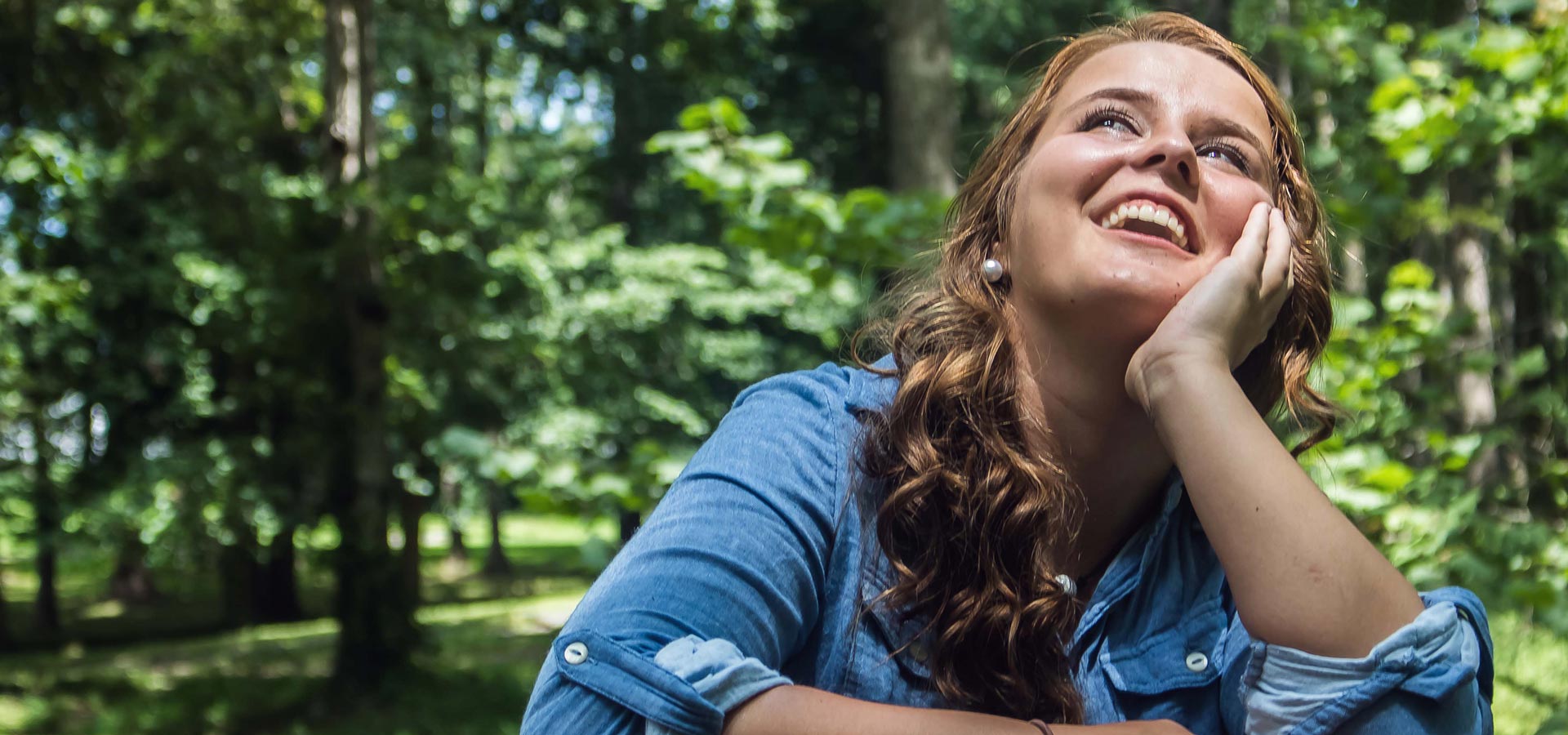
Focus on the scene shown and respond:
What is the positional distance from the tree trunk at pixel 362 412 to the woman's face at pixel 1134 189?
30.7ft

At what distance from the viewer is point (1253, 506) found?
4.29 feet

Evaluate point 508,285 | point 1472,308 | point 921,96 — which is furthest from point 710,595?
point 508,285

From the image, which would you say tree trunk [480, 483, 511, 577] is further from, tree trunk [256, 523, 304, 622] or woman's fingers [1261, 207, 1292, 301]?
woman's fingers [1261, 207, 1292, 301]

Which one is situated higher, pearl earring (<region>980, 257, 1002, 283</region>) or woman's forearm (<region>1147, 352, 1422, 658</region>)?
pearl earring (<region>980, 257, 1002, 283</region>)

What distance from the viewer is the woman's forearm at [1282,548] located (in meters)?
1.27

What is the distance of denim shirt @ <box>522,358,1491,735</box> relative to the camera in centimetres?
120

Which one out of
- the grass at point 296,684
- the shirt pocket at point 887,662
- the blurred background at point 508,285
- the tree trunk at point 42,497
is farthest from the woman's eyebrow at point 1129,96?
the tree trunk at point 42,497

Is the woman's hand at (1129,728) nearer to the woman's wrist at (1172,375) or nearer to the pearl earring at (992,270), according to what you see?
the woman's wrist at (1172,375)

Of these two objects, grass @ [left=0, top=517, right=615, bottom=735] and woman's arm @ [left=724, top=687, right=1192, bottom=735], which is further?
grass @ [left=0, top=517, right=615, bottom=735]

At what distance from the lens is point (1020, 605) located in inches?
55.3

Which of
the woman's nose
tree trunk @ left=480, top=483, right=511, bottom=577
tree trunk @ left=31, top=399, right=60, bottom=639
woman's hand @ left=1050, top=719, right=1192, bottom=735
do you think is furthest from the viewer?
tree trunk @ left=480, top=483, right=511, bottom=577

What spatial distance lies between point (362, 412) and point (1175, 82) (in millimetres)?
10024

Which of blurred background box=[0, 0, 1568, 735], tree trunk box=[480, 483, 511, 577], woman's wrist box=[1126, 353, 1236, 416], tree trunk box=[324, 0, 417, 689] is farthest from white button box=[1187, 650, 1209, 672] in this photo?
tree trunk box=[480, 483, 511, 577]

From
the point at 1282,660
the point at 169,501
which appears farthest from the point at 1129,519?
the point at 169,501
